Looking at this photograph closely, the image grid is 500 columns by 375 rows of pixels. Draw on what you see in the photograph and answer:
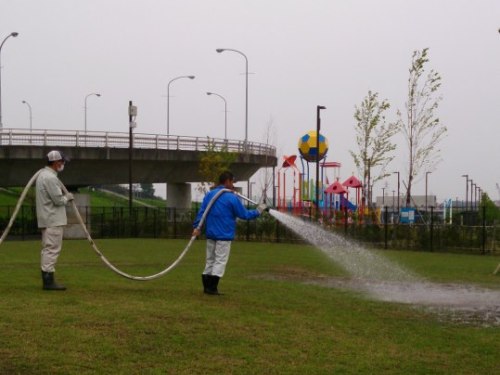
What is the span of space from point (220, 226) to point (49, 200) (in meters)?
2.42

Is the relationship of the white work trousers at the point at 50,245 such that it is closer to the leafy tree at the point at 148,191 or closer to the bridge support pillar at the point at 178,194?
the bridge support pillar at the point at 178,194

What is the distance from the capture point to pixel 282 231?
1329 inches

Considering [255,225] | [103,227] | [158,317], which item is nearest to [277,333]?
[158,317]

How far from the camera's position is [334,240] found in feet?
102

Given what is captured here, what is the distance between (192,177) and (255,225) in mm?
16003

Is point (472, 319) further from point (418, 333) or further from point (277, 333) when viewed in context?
point (277, 333)

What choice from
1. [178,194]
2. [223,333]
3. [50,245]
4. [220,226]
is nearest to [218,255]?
[220,226]

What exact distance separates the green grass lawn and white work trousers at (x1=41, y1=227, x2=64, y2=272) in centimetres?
46

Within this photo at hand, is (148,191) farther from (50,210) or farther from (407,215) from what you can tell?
(50,210)

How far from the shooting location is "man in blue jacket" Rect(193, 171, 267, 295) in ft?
35.6

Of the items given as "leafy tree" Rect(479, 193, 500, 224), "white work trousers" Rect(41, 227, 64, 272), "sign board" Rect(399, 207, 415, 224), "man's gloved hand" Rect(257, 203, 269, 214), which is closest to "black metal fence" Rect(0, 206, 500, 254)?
"leafy tree" Rect(479, 193, 500, 224)

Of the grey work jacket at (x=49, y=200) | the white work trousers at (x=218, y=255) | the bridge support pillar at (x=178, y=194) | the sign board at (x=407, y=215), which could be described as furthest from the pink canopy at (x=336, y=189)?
the grey work jacket at (x=49, y=200)

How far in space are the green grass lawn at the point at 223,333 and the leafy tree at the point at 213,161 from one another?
1315 inches

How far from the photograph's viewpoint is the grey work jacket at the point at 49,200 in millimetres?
10383
